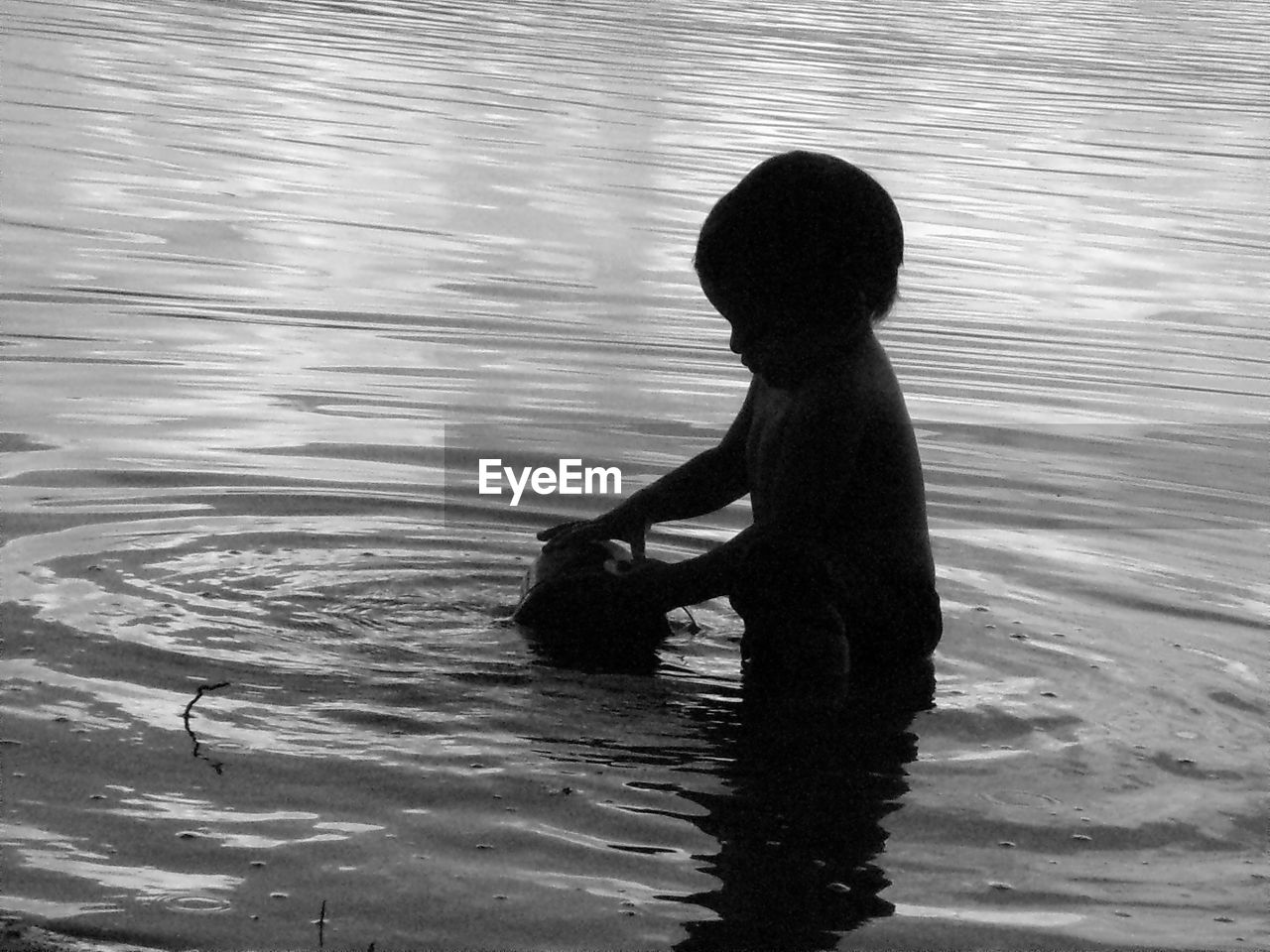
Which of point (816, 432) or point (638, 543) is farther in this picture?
point (638, 543)

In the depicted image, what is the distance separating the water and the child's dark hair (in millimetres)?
1082

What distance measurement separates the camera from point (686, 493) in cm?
577

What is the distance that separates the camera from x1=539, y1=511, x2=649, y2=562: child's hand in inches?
219

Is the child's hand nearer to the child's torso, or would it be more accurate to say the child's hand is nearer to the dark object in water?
the dark object in water

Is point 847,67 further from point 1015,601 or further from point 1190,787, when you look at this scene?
point 1190,787

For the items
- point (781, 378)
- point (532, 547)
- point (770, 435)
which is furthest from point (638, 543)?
point (532, 547)

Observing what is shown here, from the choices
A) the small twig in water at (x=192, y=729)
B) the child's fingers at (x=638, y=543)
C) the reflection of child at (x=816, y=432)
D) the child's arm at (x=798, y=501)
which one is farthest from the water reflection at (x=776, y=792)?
the small twig in water at (x=192, y=729)

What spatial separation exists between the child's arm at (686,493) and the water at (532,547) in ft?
1.20

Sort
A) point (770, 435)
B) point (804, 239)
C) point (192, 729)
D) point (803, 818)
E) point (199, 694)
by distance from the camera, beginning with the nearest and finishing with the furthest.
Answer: point (803, 818), point (192, 729), point (199, 694), point (804, 239), point (770, 435)

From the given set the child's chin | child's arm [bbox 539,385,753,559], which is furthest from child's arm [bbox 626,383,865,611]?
child's arm [bbox 539,385,753,559]

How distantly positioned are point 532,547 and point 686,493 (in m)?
0.88

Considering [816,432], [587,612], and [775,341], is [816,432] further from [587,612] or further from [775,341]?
[587,612]

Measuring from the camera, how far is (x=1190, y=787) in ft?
15.6

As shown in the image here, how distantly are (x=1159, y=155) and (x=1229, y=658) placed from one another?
12938 mm
